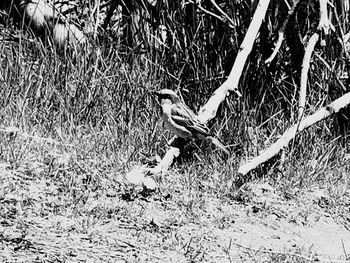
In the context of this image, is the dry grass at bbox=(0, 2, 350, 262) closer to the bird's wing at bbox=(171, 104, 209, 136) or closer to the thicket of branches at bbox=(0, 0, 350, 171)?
the thicket of branches at bbox=(0, 0, 350, 171)

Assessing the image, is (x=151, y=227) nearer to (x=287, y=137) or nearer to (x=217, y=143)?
(x=217, y=143)

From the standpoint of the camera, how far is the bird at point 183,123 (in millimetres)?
5336

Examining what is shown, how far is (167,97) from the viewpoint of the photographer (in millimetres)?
5785

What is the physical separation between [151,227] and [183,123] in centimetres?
136

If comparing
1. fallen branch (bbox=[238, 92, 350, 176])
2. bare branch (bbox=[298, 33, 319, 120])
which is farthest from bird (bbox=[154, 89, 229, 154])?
bare branch (bbox=[298, 33, 319, 120])

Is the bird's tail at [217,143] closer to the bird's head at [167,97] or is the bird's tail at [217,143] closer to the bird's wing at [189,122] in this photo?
the bird's wing at [189,122]

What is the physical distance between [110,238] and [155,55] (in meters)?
3.09

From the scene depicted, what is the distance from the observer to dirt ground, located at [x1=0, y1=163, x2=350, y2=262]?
3686mm

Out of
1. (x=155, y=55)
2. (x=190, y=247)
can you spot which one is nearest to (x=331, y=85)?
(x=155, y=55)

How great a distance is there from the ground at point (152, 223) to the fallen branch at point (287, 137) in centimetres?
17

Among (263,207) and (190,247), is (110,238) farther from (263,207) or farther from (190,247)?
(263,207)

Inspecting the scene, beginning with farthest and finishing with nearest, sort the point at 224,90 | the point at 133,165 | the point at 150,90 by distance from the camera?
the point at 150,90
the point at 224,90
the point at 133,165

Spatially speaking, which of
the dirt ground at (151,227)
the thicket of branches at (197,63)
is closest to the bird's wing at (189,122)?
the thicket of branches at (197,63)

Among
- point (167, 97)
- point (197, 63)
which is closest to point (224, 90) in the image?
point (167, 97)
